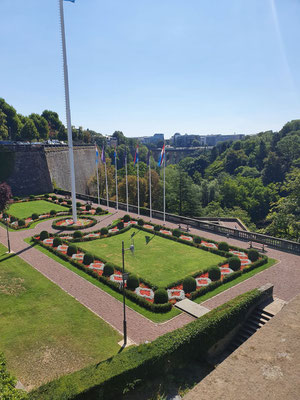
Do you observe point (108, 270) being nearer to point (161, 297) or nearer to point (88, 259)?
point (88, 259)

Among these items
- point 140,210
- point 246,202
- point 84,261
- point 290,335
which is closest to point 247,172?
point 246,202

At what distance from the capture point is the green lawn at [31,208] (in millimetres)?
48562

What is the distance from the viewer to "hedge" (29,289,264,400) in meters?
12.3

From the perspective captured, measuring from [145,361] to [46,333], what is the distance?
7.14 m

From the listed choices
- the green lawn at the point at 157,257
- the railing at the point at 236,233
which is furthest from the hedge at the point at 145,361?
the railing at the point at 236,233

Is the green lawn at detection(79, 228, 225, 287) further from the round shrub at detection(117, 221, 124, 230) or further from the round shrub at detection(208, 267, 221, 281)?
the round shrub at detection(117, 221, 124, 230)

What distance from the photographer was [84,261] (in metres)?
27.7

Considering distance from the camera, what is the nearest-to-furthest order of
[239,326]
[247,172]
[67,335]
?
[67,335] → [239,326] → [247,172]

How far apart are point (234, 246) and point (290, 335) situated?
56.7 ft

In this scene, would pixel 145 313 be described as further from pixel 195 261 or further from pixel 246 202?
pixel 246 202

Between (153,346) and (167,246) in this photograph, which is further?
(167,246)

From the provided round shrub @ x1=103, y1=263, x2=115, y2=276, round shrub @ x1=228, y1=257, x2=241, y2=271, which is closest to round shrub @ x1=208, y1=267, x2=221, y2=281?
round shrub @ x1=228, y1=257, x2=241, y2=271

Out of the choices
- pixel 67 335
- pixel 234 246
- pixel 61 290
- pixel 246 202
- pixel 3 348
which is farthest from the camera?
pixel 246 202

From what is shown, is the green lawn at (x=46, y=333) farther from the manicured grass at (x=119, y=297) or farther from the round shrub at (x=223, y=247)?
the round shrub at (x=223, y=247)
